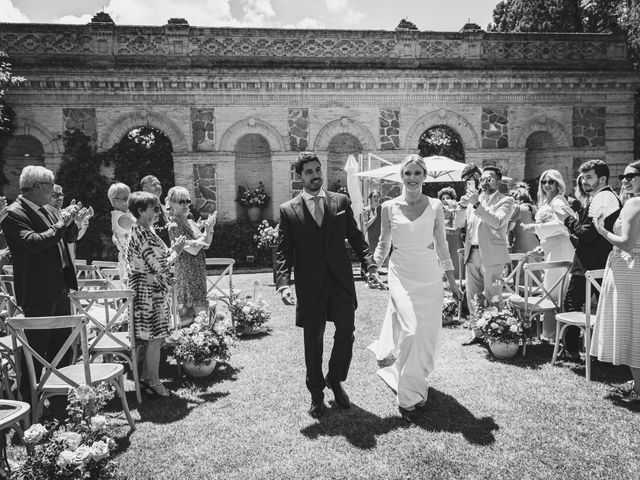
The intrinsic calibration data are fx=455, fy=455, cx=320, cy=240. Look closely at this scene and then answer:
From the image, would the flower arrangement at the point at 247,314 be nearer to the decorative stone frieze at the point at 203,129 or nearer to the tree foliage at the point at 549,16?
the decorative stone frieze at the point at 203,129

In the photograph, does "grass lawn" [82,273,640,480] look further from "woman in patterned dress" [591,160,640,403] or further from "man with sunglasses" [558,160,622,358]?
"man with sunglasses" [558,160,622,358]

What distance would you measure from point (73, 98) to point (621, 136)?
19789 mm

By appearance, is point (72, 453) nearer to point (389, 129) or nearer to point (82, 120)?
point (82, 120)

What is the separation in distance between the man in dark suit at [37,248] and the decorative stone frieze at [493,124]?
15438mm

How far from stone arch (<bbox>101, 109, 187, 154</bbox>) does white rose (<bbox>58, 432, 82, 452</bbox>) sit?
14.0 metres

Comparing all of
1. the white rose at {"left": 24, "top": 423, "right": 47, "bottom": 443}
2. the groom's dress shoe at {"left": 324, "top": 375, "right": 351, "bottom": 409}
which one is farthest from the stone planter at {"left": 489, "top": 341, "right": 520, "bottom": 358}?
the white rose at {"left": 24, "top": 423, "right": 47, "bottom": 443}

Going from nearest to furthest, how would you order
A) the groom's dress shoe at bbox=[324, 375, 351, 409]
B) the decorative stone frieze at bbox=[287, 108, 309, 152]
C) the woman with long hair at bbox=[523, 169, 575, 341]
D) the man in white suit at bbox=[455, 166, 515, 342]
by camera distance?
the groom's dress shoe at bbox=[324, 375, 351, 409] < the man in white suit at bbox=[455, 166, 515, 342] < the woman with long hair at bbox=[523, 169, 575, 341] < the decorative stone frieze at bbox=[287, 108, 309, 152]

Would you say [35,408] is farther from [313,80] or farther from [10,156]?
[10,156]

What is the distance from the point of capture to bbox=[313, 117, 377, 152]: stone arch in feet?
53.7

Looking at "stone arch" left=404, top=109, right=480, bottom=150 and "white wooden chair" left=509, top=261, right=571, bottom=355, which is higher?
"stone arch" left=404, top=109, right=480, bottom=150

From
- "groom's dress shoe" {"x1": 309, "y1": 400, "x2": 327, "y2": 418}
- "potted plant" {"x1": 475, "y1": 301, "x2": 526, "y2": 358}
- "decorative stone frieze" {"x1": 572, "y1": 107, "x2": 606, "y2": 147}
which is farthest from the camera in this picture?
"decorative stone frieze" {"x1": 572, "y1": 107, "x2": 606, "y2": 147}

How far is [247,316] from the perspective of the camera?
705cm

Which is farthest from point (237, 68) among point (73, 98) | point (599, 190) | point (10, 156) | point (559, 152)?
point (599, 190)

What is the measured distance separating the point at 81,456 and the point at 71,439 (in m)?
0.13
